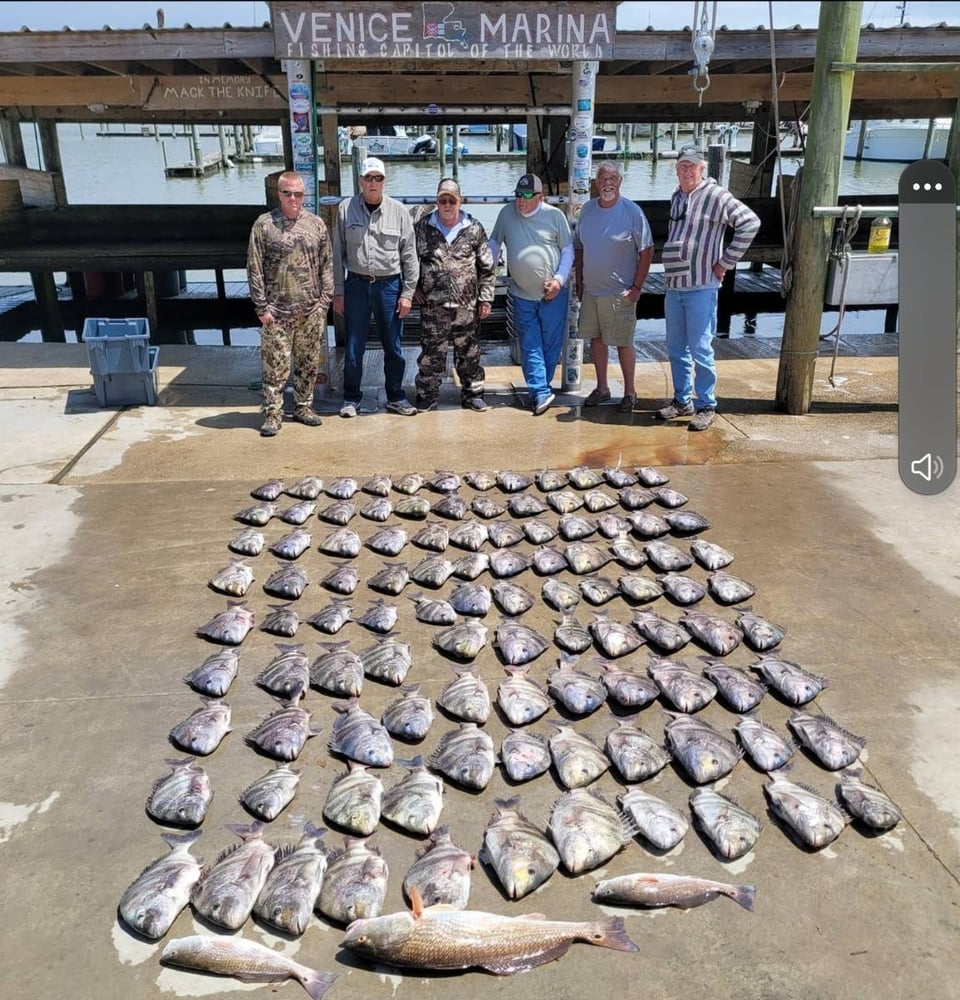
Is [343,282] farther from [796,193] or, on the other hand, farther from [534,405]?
[796,193]

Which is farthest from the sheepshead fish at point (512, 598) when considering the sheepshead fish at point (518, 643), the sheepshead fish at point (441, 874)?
the sheepshead fish at point (441, 874)

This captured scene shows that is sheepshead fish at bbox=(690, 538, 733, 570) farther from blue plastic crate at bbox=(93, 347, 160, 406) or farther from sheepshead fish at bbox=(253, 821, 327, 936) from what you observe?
blue plastic crate at bbox=(93, 347, 160, 406)

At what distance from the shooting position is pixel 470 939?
2.79m

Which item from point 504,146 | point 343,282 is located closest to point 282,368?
point 343,282

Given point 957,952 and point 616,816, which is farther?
point 616,816

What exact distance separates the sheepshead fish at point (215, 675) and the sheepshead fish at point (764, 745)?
2.33 meters

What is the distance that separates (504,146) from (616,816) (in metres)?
60.2

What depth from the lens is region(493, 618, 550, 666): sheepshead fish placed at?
14.4 feet

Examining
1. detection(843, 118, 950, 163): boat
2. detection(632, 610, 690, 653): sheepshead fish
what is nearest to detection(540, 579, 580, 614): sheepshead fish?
detection(632, 610, 690, 653): sheepshead fish

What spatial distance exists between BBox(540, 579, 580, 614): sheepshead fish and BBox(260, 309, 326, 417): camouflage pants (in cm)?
341

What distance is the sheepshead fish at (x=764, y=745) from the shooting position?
11.9ft

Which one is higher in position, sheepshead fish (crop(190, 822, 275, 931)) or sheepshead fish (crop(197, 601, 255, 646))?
sheepshead fish (crop(197, 601, 255, 646))

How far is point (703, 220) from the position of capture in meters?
6.87

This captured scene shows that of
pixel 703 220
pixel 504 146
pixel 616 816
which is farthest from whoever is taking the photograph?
pixel 504 146
